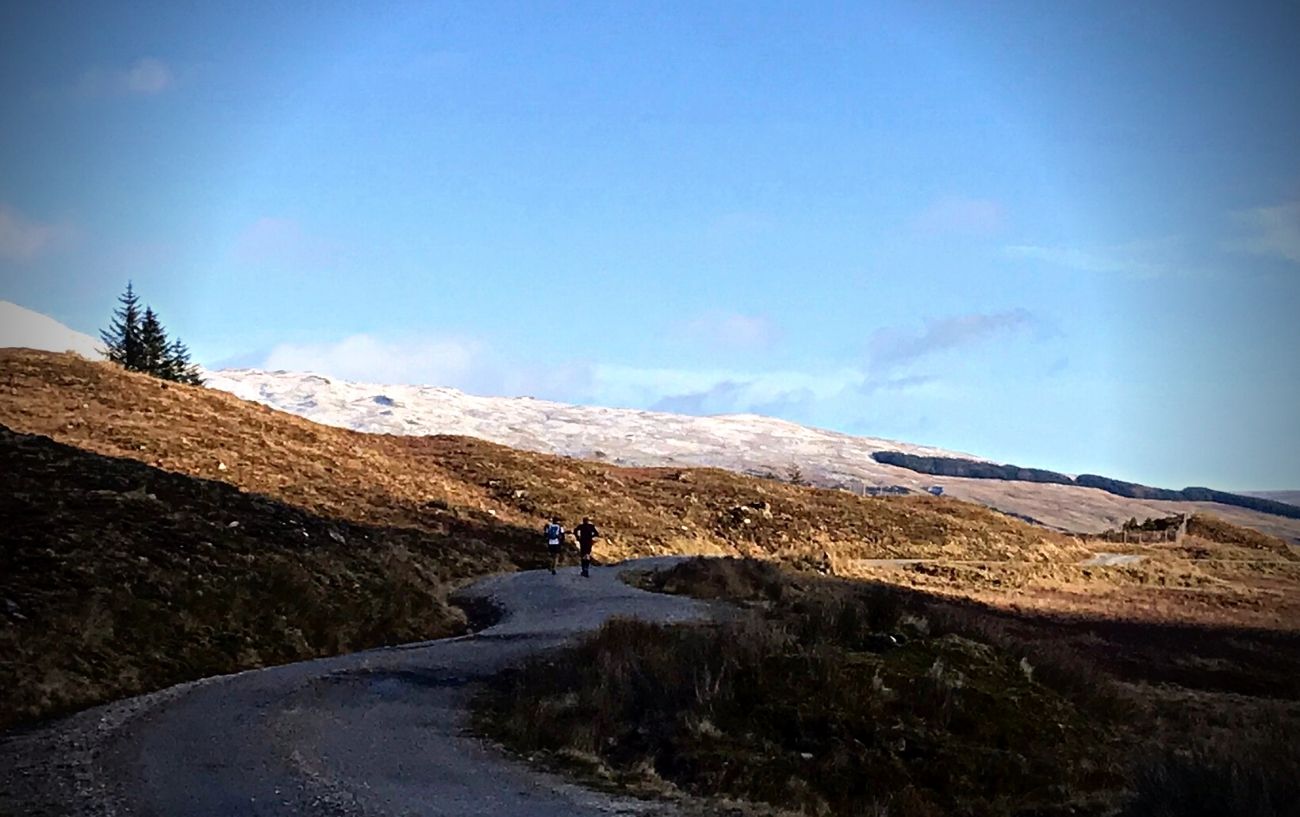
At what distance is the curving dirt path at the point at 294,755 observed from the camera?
11.3 metres

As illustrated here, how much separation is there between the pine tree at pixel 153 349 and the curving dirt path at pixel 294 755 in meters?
61.1

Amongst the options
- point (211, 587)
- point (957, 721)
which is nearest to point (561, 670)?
point (957, 721)

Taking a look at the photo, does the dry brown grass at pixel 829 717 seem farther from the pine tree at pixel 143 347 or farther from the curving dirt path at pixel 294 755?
the pine tree at pixel 143 347

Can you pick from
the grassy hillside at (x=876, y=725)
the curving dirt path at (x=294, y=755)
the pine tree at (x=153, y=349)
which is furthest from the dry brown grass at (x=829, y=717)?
→ the pine tree at (x=153, y=349)

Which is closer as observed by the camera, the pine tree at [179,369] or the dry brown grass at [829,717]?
the dry brown grass at [829,717]

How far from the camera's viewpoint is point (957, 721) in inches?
648

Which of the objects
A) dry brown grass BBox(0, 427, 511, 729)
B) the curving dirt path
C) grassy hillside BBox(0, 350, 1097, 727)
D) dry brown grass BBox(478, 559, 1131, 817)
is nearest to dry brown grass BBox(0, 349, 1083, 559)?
grassy hillside BBox(0, 350, 1097, 727)

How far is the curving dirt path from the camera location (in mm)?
11258

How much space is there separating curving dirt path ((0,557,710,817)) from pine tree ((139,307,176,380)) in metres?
61.1

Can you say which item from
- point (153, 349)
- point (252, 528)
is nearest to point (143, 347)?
point (153, 349)

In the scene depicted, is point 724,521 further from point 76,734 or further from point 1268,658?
point 76,734

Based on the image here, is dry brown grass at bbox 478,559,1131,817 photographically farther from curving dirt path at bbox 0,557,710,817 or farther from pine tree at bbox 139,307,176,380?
pine tree at bbox 139,307,176,380

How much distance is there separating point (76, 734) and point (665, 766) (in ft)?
25.4

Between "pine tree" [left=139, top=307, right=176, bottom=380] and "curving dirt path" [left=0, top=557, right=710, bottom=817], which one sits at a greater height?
"pine tree" [left=139, top=307, right=176, bottom=380]
